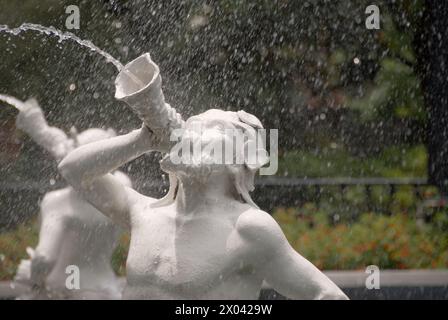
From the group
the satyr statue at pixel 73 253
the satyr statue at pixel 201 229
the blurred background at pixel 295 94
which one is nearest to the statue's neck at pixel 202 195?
the satyr statue at pixel 201 229

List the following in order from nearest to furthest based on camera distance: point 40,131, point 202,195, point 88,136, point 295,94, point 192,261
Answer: point 192,261 → point 202,195 → point 40,131 → point 88,136 → point 295,94

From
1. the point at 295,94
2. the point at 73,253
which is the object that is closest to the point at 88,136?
the point at 73,253

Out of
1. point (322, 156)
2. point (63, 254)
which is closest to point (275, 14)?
point (322, 156)

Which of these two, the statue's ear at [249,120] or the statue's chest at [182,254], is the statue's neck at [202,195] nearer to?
the statue's chest at [182,254]

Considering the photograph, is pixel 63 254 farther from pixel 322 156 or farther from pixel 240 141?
pixel 322 156

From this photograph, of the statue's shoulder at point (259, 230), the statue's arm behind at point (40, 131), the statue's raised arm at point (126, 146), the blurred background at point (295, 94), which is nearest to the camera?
the statue's raised arm at point (126, 146)

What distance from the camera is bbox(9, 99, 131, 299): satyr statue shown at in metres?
4.04

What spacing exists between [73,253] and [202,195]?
3.75 feet

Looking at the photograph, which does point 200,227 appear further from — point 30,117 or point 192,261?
point 30,117

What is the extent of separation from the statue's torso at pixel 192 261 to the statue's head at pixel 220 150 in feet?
0.43

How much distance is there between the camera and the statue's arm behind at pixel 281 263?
9.96 feet

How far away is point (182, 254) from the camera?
304 cm

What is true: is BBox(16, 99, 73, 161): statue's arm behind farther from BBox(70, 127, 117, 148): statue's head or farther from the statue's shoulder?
the statue's shoulder

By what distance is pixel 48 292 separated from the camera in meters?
4.07
